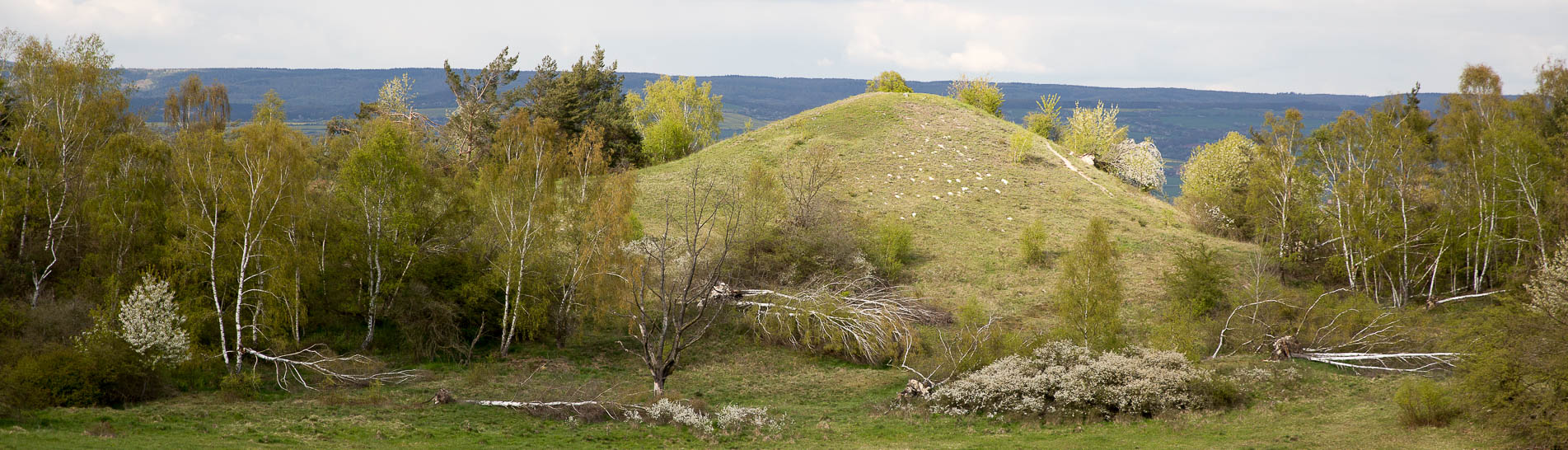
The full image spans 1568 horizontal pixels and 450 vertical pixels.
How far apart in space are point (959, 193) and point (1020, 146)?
28.5 ft

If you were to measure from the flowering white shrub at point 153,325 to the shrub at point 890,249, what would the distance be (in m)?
22.8

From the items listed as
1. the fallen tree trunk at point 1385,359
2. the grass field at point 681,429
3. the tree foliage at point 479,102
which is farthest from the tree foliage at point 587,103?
the fallen tree trunk at point 1385,359

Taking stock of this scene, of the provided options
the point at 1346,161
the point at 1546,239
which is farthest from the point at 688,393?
the point at 1546,239

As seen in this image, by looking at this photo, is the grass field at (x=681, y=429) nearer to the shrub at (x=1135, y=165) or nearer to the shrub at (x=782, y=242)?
the shrub at (x=782, y=242)

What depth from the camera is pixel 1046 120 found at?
243ft

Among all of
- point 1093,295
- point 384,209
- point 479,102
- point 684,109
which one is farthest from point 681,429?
point 684,109

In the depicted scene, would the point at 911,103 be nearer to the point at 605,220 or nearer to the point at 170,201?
the point at 605,220

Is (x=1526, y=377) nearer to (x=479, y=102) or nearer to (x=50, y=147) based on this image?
(x=50, y=147)

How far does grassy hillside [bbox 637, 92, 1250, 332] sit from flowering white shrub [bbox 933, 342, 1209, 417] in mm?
11298

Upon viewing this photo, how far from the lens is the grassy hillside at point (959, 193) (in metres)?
36.9

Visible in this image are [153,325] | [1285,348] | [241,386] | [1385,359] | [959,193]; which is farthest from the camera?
[959,193]

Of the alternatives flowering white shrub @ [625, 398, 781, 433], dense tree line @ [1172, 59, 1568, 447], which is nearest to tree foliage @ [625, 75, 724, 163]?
dense tree line @ [1172, 59, 1568, 447]

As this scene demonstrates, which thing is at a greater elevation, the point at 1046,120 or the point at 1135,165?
the point at 1046,120

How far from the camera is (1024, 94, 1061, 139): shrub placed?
238ft
